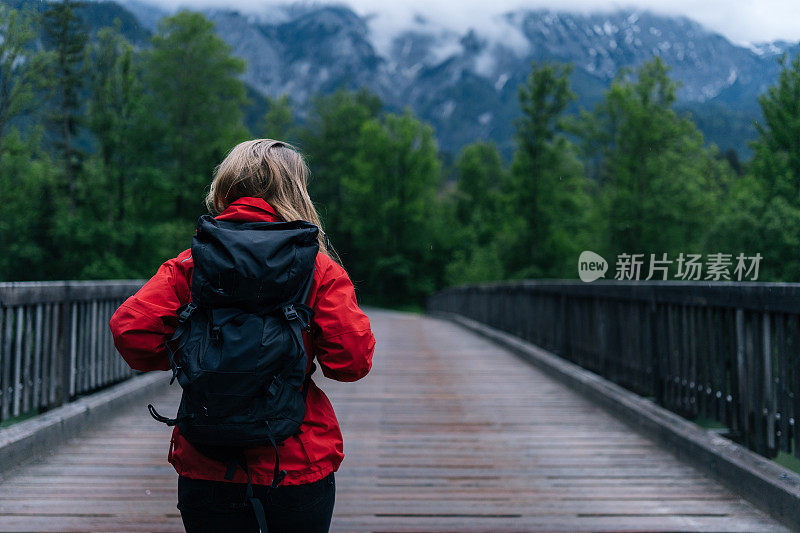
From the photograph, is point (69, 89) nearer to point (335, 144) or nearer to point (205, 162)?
point (205, 162)

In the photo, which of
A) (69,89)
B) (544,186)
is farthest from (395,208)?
(69,89)

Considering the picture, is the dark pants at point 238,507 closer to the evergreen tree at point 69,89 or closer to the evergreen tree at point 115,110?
the evergreen tree at point 69,89

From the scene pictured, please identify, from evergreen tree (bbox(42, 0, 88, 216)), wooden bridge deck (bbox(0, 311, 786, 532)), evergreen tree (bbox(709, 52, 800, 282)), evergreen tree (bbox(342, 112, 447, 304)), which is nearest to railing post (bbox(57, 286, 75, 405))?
wooden bridge deck (bbox(0, 311, 786, 532))

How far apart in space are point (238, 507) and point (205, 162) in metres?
33.4

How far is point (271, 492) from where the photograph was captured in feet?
5.23

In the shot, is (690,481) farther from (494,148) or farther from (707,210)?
(494,148)

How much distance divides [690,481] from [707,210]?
31580 mm

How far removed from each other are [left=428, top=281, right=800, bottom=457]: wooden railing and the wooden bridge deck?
390 millimetres

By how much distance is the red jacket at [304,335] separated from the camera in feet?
5.24

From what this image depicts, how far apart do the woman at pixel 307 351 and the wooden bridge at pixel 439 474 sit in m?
1.54

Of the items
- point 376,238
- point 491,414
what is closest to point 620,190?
Answer: point 376,238

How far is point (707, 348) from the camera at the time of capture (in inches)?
166

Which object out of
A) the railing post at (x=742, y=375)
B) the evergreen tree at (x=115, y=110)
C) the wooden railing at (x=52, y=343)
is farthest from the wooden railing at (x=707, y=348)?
the evergreen tree at (x=115, y=110)

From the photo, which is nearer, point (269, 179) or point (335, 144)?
point (269, 179)
